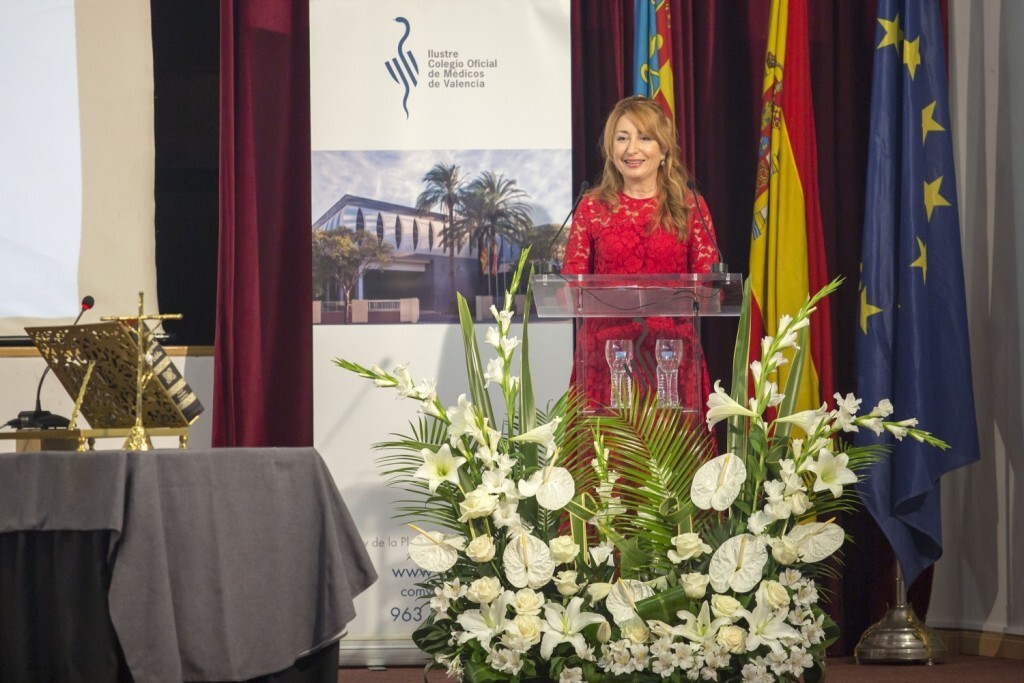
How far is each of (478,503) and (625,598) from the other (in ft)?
0.91

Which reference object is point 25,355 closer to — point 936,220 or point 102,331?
point 102,331

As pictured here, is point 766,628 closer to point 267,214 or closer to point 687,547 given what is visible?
point 687,547

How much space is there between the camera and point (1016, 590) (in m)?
4.64

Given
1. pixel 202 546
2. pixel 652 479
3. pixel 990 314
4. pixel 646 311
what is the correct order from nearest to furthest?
pixel 652 479, pixel 202 546, pixel 646 311, pixel 990 314

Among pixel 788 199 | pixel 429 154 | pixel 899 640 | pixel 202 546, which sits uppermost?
pixel 429 154

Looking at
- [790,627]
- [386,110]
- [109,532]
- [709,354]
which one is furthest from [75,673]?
[709,354]

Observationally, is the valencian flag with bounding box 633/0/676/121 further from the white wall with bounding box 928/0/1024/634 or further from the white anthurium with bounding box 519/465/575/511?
the white anthurium with bounding box 519/465/575/511

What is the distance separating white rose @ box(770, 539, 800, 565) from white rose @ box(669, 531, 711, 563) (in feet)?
0.34

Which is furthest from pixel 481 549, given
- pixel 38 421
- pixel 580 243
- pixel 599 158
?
pixel 599 158

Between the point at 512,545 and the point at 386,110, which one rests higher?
the point at 386,110

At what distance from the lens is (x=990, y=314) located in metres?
4.85

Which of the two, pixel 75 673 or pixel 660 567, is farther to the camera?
pixel 75 673

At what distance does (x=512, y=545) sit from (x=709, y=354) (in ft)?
10.2

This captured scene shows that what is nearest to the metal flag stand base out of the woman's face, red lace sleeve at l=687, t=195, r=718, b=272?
red lace sleeve at l=687, t=195, r=718, b=272
